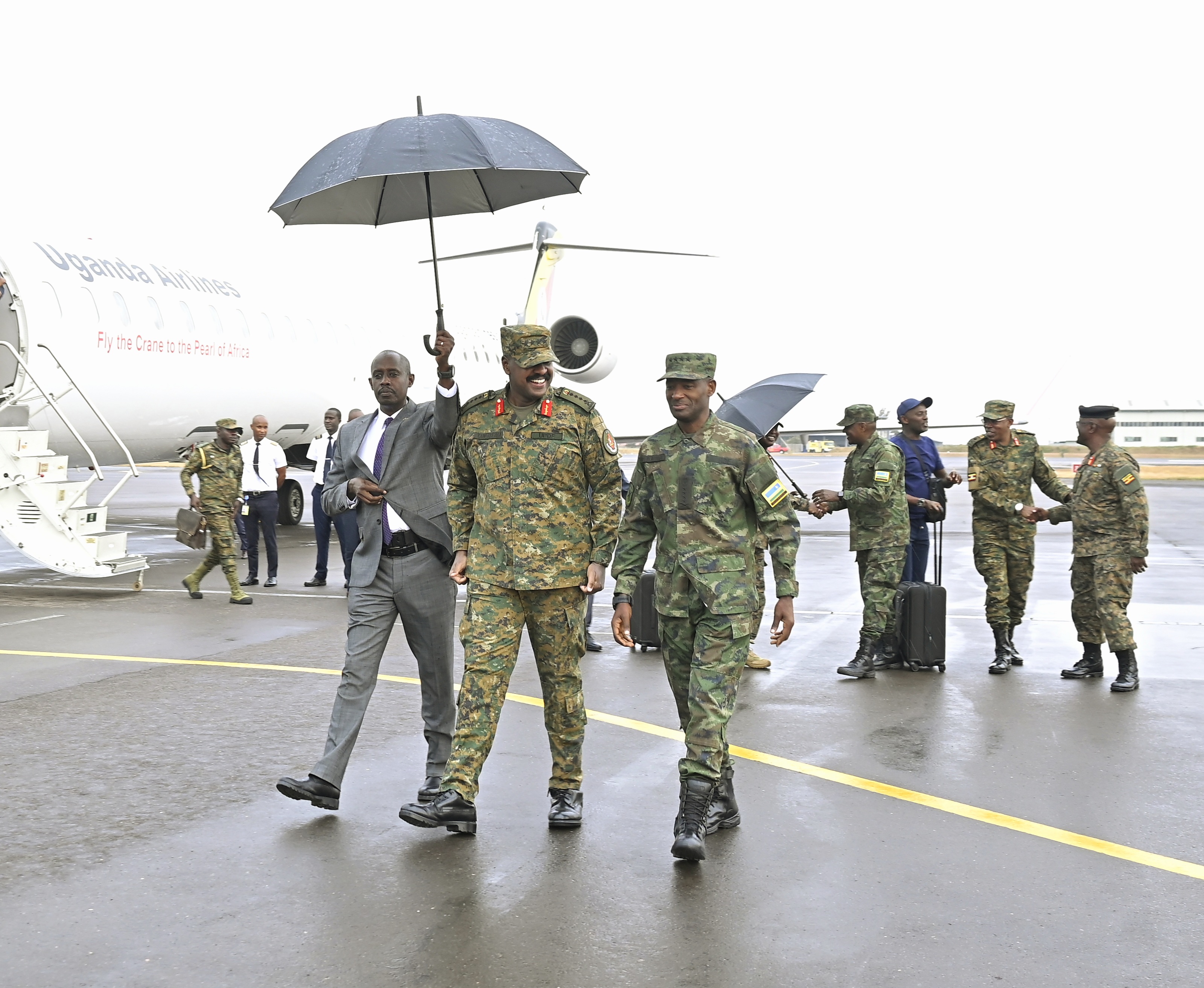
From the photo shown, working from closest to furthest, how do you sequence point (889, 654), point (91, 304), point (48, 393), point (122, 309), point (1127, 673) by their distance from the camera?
point (1127, 673), point (889, 654), point (48, 393), point (91, 304), point (122, 309)

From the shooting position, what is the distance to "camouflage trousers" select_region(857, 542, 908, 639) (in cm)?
865

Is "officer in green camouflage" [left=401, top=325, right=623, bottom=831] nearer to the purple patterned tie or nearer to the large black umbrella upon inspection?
the purple patterned tie

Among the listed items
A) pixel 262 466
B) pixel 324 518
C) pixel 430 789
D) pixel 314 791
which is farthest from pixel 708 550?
pixel 262 466

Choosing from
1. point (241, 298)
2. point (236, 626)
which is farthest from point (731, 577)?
point (241, 298)

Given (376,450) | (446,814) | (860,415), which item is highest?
(860,415)

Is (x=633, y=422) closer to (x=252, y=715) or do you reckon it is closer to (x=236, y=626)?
(x=236, y=626)

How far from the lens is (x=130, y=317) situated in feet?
48.2

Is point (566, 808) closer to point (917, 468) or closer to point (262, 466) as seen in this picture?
point (917, 468)

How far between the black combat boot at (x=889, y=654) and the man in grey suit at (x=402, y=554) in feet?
14.2

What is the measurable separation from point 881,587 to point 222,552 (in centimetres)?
684

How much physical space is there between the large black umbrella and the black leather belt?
87 cm

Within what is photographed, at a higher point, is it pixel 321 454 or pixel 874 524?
pixel 321 454

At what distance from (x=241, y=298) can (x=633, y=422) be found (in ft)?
35.1

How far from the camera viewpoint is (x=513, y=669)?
5223mm
